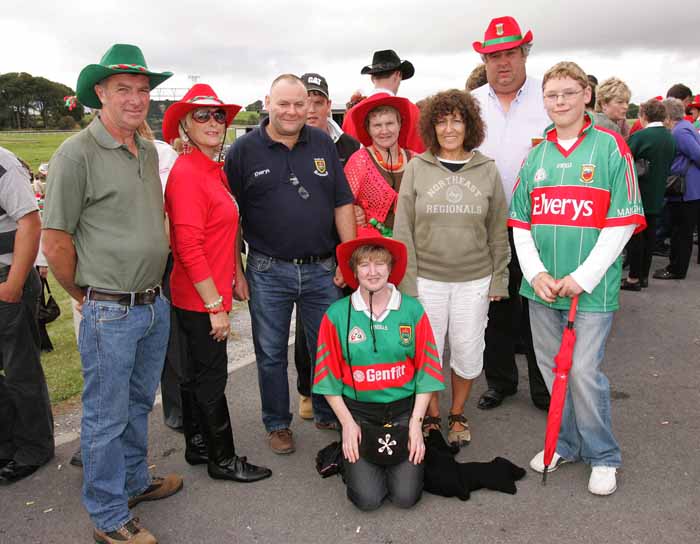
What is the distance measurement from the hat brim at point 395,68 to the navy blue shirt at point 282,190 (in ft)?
5.80

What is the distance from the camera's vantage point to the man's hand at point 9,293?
3162 millimetres

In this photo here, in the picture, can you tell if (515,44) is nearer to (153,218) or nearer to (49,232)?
(153,218)

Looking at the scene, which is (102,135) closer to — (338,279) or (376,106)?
(338,279)

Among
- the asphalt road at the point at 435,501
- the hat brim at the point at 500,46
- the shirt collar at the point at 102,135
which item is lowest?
the asphalt road at the point at 435,501

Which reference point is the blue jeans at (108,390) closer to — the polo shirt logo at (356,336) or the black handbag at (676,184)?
the polo shirt logo at (356,336)

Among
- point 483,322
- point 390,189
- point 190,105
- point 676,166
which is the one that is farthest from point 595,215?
point 676,166

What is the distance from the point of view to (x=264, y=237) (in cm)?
347

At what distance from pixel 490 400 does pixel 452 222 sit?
1498 mm

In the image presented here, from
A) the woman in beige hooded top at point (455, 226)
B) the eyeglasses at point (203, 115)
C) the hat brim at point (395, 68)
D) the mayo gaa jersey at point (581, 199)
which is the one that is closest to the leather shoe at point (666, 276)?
the hat brim at point (395, 68)

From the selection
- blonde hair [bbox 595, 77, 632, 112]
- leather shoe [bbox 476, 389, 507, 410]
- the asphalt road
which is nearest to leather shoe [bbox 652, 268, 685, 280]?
blonde hair [bbox 595, 77, 632, 112]

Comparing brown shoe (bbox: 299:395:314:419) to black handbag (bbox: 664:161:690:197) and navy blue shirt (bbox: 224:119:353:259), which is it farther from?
black handbag (bbox: 664:161:690:197)

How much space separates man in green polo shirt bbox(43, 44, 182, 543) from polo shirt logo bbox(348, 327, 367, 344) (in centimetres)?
100

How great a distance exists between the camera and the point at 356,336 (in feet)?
10.6

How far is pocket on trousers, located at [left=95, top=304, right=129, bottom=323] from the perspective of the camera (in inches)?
103
